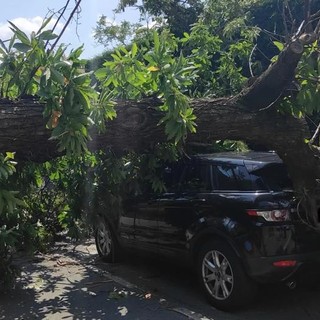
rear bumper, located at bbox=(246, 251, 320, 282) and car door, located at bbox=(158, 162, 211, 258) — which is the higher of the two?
car door, located at bbox=(158, 162, 211, 258)

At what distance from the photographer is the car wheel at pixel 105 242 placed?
754 centimetres

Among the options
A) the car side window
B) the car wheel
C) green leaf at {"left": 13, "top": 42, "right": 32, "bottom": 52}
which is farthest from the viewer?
the car wheel

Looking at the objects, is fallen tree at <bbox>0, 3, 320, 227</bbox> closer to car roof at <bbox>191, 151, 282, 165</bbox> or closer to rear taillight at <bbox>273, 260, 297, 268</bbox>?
car roof at <bbox>191, 151, 282, 165</bbox>

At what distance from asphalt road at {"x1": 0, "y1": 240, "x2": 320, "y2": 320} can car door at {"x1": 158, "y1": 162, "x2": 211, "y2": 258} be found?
579 mm

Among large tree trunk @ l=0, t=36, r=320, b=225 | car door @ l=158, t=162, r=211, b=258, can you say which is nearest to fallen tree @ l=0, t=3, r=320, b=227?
large tree trunk @ l=0, t=36, r=320, b=225

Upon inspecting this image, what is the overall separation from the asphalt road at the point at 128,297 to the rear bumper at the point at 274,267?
1.48ft

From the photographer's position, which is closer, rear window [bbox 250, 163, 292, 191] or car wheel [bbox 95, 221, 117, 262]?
rear window [bbox 250, 163, 292, 191]

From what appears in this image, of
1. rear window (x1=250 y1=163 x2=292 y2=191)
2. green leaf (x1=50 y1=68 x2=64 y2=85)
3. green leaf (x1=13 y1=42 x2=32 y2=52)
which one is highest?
green leaf (x1=13 y1=42 x2=32 y2=52)

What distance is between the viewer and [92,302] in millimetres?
5797

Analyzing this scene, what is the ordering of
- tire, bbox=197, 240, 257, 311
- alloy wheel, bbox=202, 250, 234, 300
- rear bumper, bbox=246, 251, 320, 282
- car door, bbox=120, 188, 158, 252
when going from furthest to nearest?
1. car door, bbox=120, 188, 158, 252
2. alloy wheel, bbox=202, 250, 234, 300
3. tire, bbox=197, 240, 257, 311
4. rear bumper, bbox=246, 251, 320, 282

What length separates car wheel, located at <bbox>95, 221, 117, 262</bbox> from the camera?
7.54 meters

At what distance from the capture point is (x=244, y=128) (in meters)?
5.13

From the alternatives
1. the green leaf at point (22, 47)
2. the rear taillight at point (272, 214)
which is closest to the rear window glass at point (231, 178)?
the rear taillight at point (272, 214)

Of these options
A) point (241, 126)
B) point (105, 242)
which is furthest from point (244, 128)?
point (105, 242)
